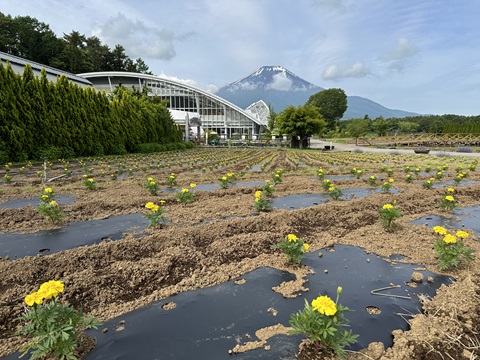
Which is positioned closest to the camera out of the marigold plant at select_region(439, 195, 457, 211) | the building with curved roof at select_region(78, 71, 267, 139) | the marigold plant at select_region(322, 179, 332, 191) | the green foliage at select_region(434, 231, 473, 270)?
the green foliage at select_region(434, 231, 473, 270)

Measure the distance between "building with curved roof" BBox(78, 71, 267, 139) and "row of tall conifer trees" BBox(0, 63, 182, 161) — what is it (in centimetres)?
3095

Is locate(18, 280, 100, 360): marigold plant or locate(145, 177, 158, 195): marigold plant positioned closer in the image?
locate(18, 280, 100, 360): marigold plant

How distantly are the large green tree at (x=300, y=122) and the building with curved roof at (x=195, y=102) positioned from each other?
2104 cm

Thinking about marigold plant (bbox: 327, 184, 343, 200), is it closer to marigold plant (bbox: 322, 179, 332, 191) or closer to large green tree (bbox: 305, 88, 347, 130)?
marigold plant (bbox: 322, 179, 332, 191)

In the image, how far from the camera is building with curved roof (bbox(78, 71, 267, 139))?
5191cm

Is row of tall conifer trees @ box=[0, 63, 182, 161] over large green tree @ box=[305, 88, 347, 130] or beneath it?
beneath

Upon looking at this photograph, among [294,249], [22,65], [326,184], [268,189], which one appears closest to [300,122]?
[326,184]

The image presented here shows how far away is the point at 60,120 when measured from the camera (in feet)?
50.1

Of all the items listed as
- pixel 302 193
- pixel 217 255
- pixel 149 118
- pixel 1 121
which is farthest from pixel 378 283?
pixel 149 118

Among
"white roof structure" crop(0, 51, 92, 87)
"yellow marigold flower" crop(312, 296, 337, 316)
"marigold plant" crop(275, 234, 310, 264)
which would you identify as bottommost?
"marigold plant" crop(275, 234, 310, 264)

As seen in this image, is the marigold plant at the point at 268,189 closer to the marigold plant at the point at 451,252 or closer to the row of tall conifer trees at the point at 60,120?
the marigold plant at the point at 451,252

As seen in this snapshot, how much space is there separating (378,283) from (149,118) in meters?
24.4

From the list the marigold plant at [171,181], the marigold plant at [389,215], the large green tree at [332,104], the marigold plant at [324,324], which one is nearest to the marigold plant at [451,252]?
the marigold plant at [389,215]

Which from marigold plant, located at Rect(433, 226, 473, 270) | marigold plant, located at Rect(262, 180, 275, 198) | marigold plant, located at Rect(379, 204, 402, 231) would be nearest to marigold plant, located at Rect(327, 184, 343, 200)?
marigold plant, located at Rect(262, 180, 275, 198)
